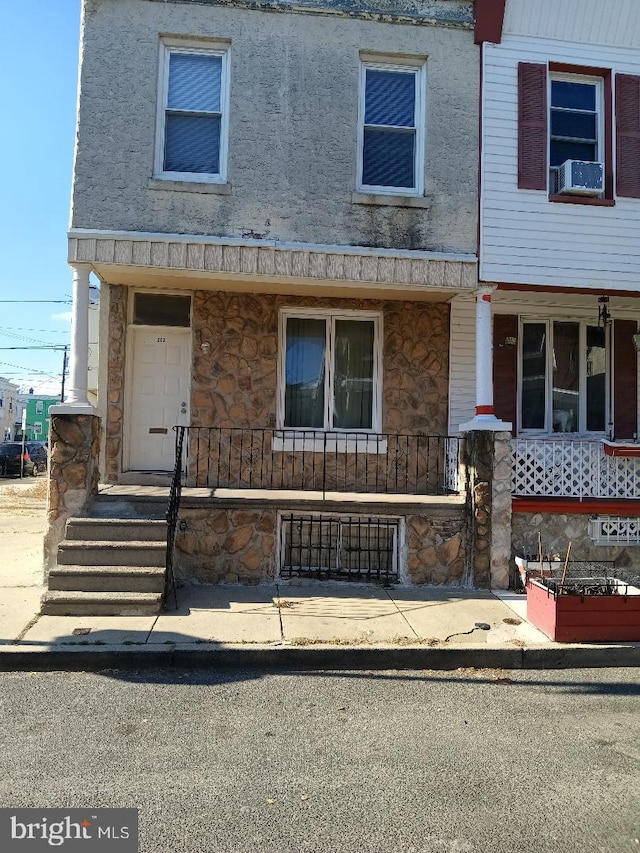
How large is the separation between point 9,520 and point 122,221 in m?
7.96

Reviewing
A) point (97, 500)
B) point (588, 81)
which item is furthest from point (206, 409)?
point (588, 81)

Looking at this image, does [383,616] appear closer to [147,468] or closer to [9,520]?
[147,468]

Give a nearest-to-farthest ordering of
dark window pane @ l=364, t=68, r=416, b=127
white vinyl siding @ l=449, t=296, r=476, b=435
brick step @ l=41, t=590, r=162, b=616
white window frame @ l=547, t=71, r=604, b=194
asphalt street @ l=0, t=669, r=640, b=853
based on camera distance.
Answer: asphalt street @ l=0, t=669, r=640, b=853 → brick step @ l=41, t=590, r=162, b=616 → dark window pane @ l=364, t=68, r=416, b=127 → white window frame @ l=547, t=71, r=604, b=194 → white vinyl siding @ l=449, t=296, r=476, b=435

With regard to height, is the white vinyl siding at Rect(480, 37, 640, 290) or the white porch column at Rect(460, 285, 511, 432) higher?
the white vinyl siding at Rect(480, 37, 640, 290)

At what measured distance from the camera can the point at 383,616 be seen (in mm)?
6637

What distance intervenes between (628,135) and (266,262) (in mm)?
5143

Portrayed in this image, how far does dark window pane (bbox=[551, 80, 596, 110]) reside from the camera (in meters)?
8.73

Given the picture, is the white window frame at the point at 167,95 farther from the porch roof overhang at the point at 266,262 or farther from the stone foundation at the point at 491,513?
the stone foundation at the point at 491,513

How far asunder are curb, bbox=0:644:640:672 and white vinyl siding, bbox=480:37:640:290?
460 cm

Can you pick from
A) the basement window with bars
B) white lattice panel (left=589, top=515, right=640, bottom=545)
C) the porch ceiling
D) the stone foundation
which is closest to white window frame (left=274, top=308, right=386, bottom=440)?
the porch ceiling

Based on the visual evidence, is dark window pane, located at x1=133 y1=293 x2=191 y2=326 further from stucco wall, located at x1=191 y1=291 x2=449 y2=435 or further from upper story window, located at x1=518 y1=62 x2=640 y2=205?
upper story window, located at x1=518 y1=62 x2=640 y2=205

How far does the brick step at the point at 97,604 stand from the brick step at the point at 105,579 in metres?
0.09

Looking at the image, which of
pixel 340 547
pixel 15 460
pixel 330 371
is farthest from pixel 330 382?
pixel 15 460

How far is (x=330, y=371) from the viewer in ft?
30.6
